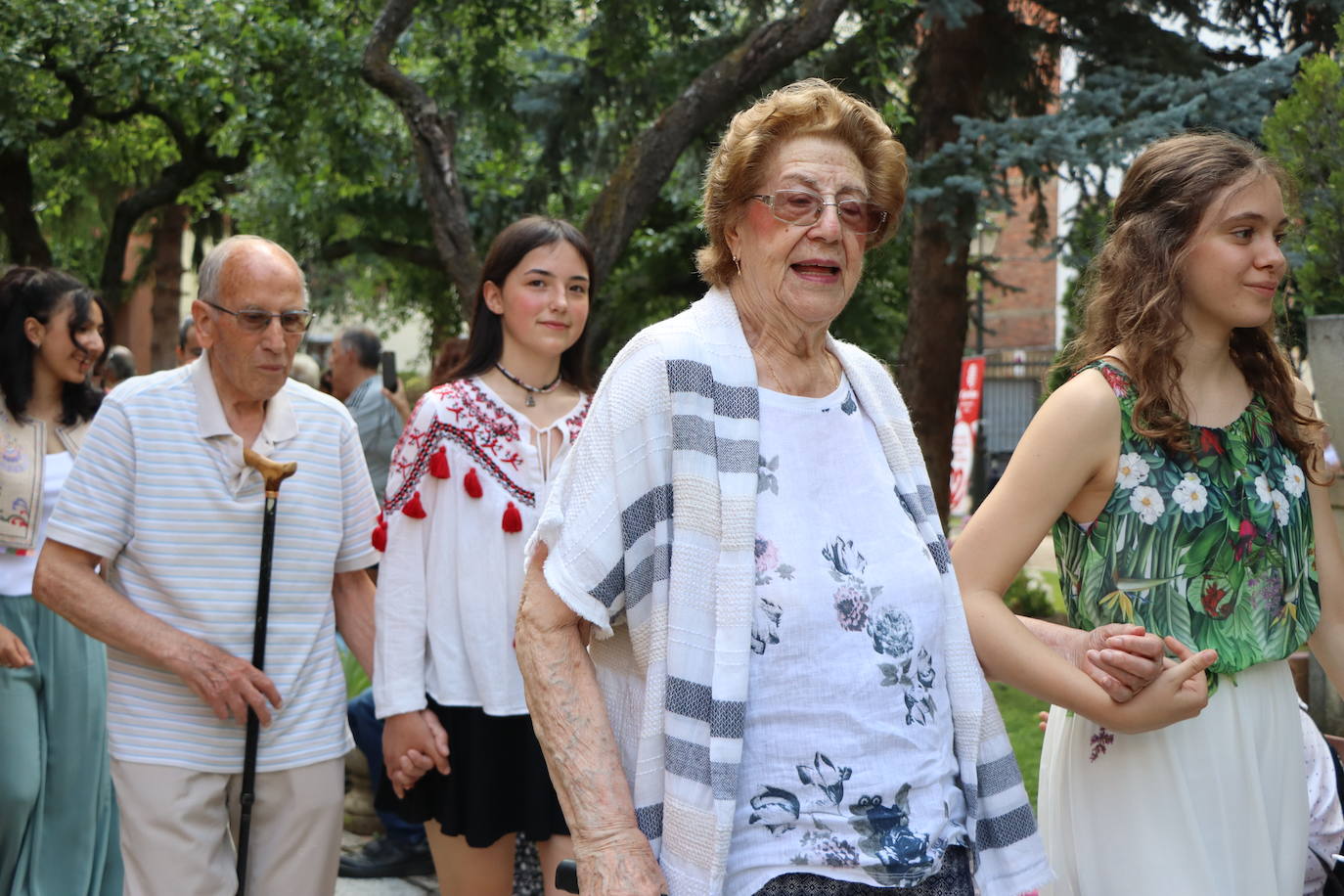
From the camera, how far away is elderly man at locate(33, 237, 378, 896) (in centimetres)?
338

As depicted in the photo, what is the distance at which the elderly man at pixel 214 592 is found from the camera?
338 cm

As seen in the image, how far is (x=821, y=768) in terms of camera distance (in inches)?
83.5

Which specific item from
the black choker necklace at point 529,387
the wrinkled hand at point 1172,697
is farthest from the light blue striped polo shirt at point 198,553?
the wrinkled hand at point 1172,697

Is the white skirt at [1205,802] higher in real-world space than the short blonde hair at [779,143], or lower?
lower

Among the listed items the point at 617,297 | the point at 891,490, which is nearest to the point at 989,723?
the point at 891,490

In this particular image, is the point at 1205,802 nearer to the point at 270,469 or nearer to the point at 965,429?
the point at 270,469

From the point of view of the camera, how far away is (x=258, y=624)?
11.4 feet

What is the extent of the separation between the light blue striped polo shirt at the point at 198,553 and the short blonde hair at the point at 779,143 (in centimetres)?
157

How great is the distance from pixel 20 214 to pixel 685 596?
15.5 meters

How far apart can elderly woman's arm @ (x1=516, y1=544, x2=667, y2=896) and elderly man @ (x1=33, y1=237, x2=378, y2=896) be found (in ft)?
4.77

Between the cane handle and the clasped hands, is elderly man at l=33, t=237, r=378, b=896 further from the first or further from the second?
the clasped hands

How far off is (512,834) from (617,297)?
11048 mm

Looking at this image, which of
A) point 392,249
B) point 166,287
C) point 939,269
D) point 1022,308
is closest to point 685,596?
point 939,269

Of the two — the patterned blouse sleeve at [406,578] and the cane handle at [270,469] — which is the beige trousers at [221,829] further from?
the cane handle at [270,469]
